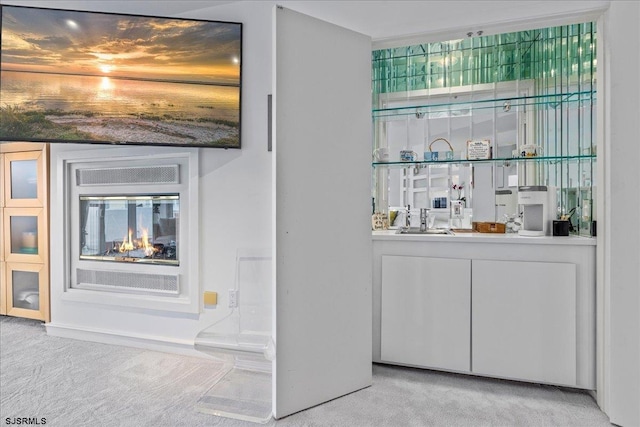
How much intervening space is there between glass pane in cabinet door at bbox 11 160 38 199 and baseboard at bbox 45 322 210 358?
129 centimetres

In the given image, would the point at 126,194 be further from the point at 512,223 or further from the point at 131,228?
the point at 512,223

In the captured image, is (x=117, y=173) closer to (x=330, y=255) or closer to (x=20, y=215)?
(x=20, y=215)

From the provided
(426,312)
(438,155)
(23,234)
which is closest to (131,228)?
(23,234)

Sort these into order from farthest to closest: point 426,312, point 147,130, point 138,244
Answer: point 138,244 → point 147,130 → point 426,312

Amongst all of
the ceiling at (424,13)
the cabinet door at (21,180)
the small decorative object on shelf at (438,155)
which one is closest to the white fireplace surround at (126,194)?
the cabinet door at (21,180)

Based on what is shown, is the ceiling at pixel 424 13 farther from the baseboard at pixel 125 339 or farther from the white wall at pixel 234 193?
the baseboard at pixel 125 339

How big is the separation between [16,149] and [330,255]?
332 cm

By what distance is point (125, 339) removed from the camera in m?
2.85

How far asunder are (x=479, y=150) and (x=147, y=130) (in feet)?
7.80

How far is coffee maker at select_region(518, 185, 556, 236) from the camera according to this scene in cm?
227

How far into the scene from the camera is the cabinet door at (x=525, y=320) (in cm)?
204

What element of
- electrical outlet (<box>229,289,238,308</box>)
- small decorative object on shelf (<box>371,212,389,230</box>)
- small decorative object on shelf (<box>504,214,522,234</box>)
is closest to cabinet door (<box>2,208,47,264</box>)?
electrical outlet (<box>229,289,238,308</box>)

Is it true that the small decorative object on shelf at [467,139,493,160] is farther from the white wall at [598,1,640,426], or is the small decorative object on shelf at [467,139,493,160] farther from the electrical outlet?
the electrical outlet

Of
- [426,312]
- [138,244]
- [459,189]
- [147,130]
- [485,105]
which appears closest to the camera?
[426,312]
